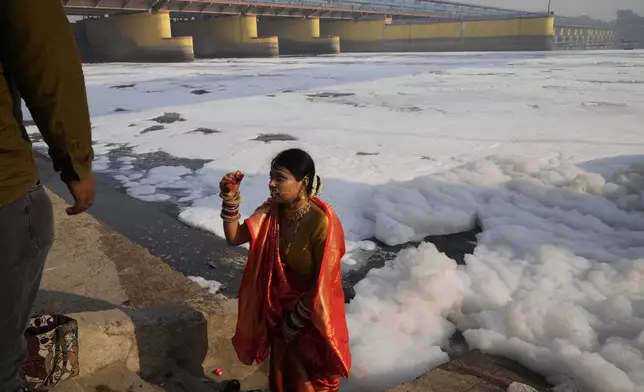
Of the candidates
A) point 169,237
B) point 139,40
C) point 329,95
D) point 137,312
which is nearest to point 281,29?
point 139,40

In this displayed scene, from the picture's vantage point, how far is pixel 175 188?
18.4ft

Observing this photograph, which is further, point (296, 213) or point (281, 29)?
point (281, 29)

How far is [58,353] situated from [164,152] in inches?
223

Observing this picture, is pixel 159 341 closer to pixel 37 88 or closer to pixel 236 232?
pixel 236 232

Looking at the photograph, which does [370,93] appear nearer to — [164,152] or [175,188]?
[164,152]

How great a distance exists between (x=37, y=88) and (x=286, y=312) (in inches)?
49.3

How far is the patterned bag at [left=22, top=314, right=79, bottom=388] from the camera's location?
1891 mm

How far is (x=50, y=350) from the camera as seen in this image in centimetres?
188

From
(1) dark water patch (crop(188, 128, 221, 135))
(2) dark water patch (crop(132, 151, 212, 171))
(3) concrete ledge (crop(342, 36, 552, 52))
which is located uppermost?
(3) concrete ledge (crop(342, 36, 552, 52))

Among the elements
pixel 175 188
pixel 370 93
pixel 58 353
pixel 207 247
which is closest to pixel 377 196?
pixel 207 247

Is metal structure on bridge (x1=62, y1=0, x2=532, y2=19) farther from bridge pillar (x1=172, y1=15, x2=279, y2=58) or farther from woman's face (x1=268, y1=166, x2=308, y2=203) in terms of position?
woman's face (x1=268, y1=166, x2=308, y2=203)

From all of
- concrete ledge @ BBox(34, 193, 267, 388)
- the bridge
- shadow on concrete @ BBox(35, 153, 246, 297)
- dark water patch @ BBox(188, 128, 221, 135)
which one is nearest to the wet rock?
dark water patch @ BBox(188, 128, 221, 135)

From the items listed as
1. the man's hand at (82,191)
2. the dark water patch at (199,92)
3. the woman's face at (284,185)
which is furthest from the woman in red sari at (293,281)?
the dark water patch at (199,92)

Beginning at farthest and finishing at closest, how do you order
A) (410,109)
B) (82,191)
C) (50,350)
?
1. (410,109)
2. (50,350)
3. (82,191)
